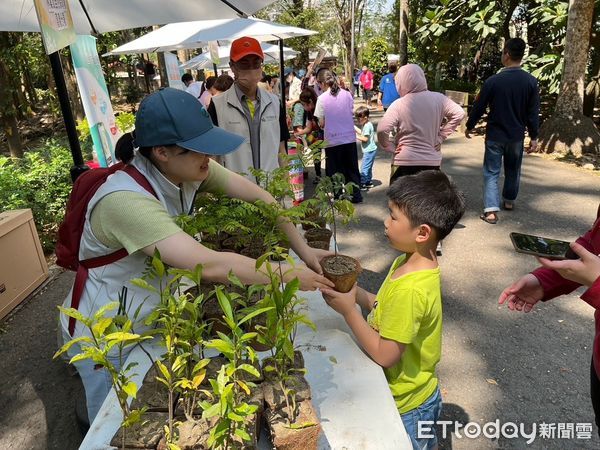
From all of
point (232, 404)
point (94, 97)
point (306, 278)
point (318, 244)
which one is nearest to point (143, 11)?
point (94, 97)

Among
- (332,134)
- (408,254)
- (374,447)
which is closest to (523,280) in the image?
(408,254)

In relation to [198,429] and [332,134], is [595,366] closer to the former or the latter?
[198,429]

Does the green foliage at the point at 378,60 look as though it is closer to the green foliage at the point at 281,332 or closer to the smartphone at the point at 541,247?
the smartphone at the point at 541,247

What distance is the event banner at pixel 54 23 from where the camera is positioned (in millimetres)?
2285

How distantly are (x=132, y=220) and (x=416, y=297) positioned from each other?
101 centimetres

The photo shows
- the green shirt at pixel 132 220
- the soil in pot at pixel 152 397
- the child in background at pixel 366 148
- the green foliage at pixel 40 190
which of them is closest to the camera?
the soil in pot at pixel 152 397

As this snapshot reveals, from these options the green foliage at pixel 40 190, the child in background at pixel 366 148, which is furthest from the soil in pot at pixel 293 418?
the child in background at pixel 366 148

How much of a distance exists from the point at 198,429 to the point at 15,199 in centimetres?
449

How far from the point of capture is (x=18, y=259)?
398 centimetres

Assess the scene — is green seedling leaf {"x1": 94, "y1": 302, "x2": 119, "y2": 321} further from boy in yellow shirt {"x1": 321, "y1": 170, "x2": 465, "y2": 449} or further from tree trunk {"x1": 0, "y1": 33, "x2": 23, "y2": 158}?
tree trunk {"x1": 0, "y1": 33, "x2": 23, "y2": 158}

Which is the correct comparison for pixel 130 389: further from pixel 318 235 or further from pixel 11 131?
pixel 11 131

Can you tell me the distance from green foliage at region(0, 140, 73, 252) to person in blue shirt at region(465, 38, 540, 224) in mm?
5064

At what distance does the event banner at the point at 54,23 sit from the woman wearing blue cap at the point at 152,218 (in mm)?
1230

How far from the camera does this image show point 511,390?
8.97 feet
